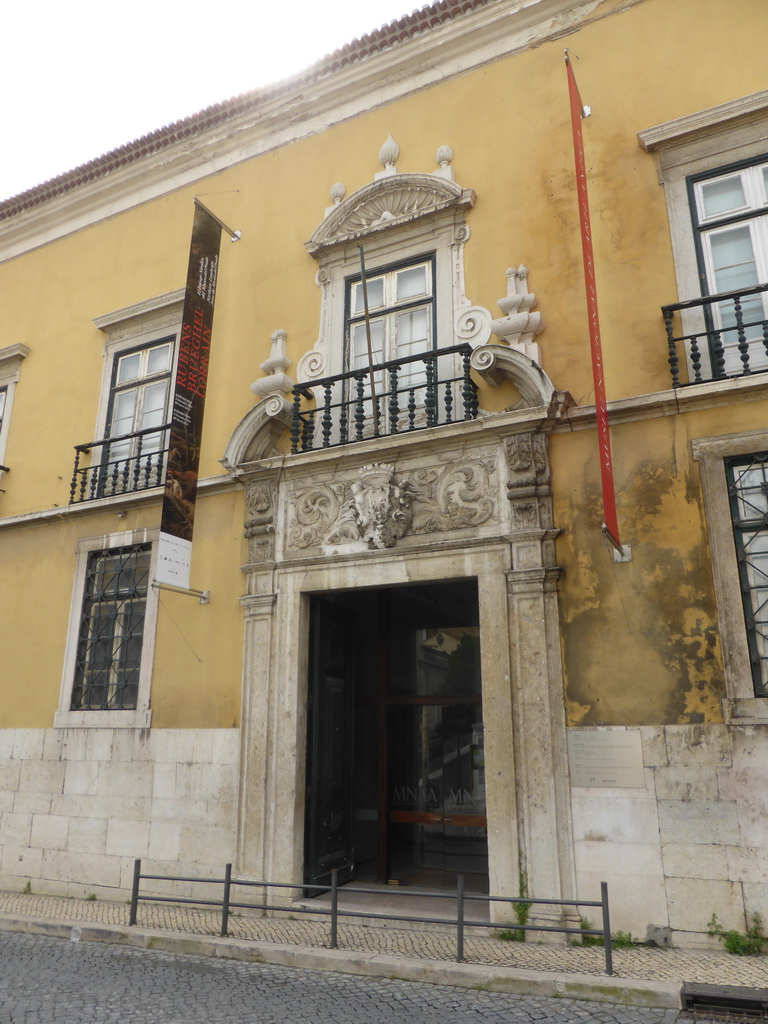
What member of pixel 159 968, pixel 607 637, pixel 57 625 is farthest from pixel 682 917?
pixel 57 625

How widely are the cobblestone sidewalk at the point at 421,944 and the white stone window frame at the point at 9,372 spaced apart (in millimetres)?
6301

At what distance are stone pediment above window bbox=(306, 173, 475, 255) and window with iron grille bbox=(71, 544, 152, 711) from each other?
4251mm

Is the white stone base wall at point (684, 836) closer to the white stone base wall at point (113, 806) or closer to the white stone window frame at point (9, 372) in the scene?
the white stone base wall at point (113, 806)

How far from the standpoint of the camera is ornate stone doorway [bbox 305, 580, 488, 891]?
26.8ft

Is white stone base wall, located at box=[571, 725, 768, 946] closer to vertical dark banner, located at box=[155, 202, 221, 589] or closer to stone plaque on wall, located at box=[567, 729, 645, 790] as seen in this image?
stone plaque on wall, located at box=[567, 729, 645, 790]

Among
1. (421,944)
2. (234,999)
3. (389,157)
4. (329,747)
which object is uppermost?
(389,157)

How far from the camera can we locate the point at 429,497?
7.41 meters

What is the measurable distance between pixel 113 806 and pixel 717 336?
7.53 m

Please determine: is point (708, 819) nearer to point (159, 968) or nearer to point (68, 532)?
point (159, 968)

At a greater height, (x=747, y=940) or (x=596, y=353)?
(x=596, y=353)

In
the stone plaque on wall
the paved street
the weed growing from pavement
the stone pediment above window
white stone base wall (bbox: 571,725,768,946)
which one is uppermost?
the stone pediment above window

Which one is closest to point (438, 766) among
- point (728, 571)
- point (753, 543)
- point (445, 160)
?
point (728, 571)

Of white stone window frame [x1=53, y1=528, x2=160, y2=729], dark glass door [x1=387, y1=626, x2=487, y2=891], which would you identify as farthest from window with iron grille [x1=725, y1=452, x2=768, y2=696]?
white stone window frame [x1=53, y1=528, x2=160, y2=729]

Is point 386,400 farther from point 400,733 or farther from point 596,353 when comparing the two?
point 400,733
